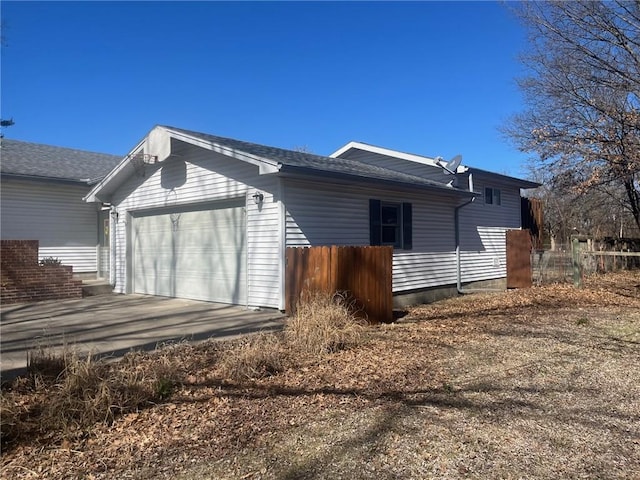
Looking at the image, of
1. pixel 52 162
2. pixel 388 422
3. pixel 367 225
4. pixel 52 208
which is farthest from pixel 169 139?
pixel 388 422

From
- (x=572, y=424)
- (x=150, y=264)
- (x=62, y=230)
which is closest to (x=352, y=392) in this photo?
(x=572, y=424)

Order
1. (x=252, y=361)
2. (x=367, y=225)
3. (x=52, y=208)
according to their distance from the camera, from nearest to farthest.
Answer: (x=252, y=361) < (x=367, y=225) < (x=52, y=208)

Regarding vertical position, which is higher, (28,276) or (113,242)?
(113,242)

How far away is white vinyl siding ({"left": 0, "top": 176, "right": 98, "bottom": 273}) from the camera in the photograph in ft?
47.3

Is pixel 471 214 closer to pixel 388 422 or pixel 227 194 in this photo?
pixel 227 194

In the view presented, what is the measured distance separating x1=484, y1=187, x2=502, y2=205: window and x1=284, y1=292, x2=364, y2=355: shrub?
1016 centimetres

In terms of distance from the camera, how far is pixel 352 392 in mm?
4949

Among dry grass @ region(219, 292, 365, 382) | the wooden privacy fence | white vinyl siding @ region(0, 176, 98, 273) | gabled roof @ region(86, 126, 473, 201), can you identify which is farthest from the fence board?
white vinyl siding @ region(0, 176, 98, 273)

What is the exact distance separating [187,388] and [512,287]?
12.1m

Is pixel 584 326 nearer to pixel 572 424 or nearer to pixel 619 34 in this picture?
pixel 572 424

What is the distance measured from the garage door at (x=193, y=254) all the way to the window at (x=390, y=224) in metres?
3.19

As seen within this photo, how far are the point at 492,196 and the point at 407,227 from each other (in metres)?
5.49

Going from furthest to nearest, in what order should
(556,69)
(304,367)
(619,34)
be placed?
(556,69) → (619,34) → (304,367)

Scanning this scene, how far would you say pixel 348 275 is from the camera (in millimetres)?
8594
